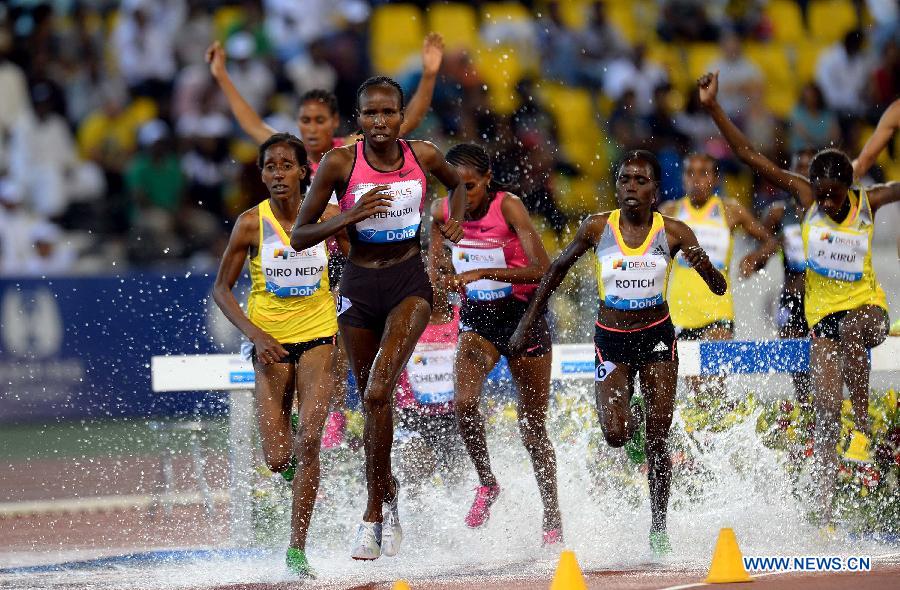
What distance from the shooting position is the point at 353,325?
7.56 metres

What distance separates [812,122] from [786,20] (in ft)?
5.16

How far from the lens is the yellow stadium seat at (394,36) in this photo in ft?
49.9

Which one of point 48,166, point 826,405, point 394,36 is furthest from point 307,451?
point 394,36

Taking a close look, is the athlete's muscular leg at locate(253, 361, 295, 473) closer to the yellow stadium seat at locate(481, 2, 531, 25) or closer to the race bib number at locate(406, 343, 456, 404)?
the race bib number at locate(406, 343, 456, 404)

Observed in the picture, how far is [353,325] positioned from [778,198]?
27.8 feet

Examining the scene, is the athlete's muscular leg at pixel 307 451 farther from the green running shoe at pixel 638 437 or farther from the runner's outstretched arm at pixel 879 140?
the runner's outstretched arm at pixel 879 140

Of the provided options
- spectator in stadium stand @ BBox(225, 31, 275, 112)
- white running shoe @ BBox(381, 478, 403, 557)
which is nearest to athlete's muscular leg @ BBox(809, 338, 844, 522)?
white running shoe @ BBox(381, 478, 403, 557)

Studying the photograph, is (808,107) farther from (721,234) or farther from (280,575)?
(280,575)

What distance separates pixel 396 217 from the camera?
7.35m

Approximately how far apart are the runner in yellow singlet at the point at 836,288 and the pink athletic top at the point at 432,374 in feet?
7.62

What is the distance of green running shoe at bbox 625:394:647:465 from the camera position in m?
8.77

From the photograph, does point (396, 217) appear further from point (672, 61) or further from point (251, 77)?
point (672, 61)

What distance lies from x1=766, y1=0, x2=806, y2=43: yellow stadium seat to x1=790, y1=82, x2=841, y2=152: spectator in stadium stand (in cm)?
90

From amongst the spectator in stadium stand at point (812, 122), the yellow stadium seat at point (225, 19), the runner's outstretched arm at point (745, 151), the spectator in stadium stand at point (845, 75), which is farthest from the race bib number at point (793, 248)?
the yellow stadium seat at point (225, 19)
